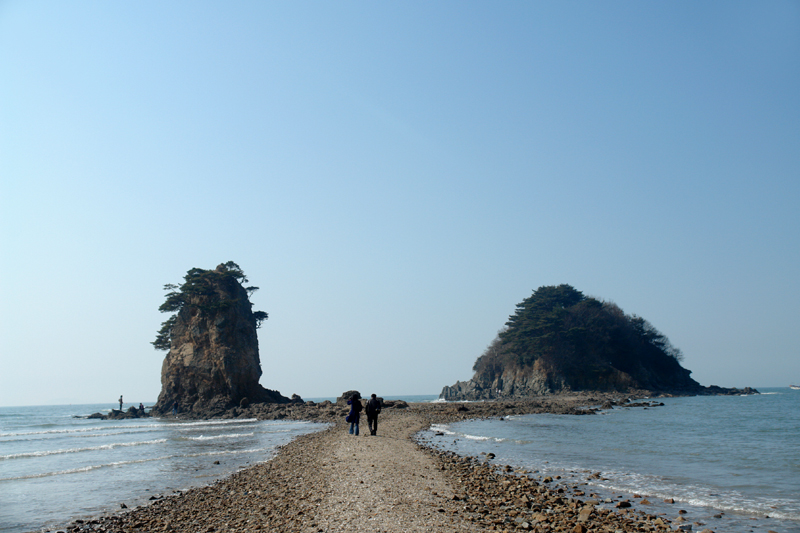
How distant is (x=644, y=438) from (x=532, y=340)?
204 feet

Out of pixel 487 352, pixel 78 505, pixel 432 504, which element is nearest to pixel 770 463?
pixel 432 504

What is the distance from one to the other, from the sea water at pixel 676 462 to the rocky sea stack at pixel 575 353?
167 ft

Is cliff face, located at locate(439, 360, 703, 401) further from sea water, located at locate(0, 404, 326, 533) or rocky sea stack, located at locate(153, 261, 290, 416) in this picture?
sea water, located at locate(0, 404, 326, 533)

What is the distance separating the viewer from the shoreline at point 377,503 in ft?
28.1

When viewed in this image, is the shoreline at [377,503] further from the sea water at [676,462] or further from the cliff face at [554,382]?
the cliff face at [554,382]

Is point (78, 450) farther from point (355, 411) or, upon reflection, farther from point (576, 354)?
point (576, 354)

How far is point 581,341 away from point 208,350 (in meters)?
61.9

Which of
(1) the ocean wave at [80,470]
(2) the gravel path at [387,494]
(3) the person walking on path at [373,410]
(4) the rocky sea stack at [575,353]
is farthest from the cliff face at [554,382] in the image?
(1) the ocean wave at [80,470]

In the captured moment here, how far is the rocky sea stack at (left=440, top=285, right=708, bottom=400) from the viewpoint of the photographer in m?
80.4

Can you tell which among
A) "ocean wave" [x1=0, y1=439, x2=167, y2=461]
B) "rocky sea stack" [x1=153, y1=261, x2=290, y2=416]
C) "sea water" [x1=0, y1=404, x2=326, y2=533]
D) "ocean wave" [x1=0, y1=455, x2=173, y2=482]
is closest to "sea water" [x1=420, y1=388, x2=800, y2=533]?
"sea water" [x1=0, y1=404, x2=326, y2=533]

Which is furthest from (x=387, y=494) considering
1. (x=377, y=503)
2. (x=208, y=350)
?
(x=208, y=350)

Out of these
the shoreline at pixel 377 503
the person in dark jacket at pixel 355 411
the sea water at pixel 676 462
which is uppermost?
the person in dark jacket at pixel 355 411

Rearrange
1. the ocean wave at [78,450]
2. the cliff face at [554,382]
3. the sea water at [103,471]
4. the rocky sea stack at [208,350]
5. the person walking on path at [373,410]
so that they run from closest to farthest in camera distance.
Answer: the sea water at [103,471] → the person walking on path at [373,410] → the ocean wave at [78,450] → the rocky sea stack at [208,350] → the cliff face at [554,382]

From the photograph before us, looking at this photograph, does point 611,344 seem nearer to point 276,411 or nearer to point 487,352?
point 487,352
